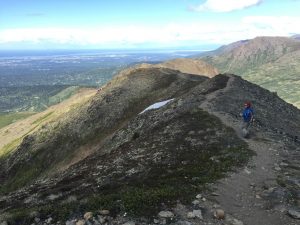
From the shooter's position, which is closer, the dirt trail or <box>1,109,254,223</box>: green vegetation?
<box>1,109,254,223</box>: green vegetation

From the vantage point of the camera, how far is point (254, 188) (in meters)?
24.8

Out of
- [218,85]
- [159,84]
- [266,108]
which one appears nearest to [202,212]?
[266,108]

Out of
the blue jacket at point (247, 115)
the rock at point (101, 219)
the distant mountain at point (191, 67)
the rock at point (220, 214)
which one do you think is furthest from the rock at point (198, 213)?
the distant mountain at point (191, 67)

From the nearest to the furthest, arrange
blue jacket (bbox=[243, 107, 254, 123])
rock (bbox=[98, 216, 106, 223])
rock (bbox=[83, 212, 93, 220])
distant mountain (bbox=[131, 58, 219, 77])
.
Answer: rock (bbox=[98, 216, 106, 223]) → rock (bbox=[83, 212, 93, 220]) → blue jacket (bbox=[243, 107, 254, 123]) → distant mountain (bbox=[131, 58, 219, 77])

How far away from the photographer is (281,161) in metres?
31.0

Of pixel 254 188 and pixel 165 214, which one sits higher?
pixel 165 214

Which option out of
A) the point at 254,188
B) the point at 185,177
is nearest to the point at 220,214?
the point at 254,188

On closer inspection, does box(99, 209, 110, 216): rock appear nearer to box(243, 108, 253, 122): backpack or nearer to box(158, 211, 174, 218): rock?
box(158, 211, 174, 218): rock

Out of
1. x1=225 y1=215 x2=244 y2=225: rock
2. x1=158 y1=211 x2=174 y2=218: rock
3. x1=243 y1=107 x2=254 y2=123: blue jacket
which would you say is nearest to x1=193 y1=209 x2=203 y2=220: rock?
x1=158 y1=211 x2=174 y2=218: rock

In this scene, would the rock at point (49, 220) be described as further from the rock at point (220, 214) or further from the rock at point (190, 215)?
the rock at point (220, 214)

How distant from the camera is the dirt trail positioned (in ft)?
67.8

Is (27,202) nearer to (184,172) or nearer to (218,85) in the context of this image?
(184,172)

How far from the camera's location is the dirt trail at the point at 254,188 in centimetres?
2067

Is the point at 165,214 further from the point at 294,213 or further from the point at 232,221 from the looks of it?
the point at 294,213
